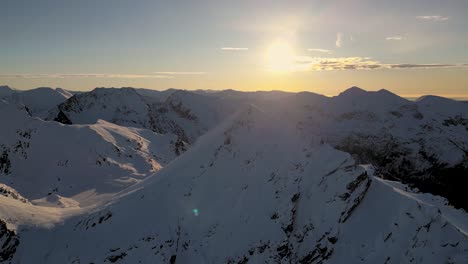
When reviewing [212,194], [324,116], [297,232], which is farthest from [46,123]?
[324,116]

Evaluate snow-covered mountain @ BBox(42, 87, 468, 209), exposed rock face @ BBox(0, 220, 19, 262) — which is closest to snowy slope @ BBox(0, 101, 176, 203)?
exposed rock face @ BBox(0, 220, 19, 262)

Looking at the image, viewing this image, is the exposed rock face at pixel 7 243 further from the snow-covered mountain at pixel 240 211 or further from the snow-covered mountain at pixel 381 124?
the snow-covered mountain at pixel 381 124

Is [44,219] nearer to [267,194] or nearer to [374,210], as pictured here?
[267,194]

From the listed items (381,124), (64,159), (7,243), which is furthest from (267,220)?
(381,124)

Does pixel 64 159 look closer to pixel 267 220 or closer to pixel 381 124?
pixel 267 220

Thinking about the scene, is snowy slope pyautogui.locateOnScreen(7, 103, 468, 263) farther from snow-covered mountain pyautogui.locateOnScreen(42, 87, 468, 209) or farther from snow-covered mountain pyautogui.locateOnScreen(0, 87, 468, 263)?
snow-covered mountain pyautogui.locateOnScreen(42, 87, 468, 209)

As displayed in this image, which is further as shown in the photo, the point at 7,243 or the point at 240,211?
the point at 240,211

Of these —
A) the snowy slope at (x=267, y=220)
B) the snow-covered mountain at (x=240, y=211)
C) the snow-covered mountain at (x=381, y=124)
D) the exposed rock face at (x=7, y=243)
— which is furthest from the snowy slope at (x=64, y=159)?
the snow-covered mountain at (x=381, y=124)
